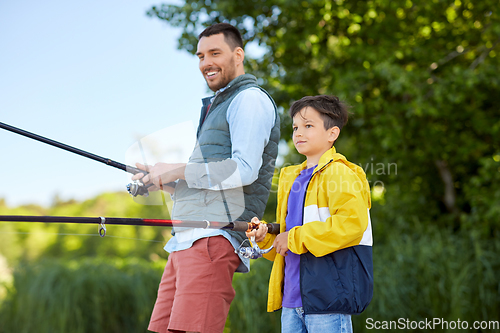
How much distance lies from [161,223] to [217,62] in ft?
2.46

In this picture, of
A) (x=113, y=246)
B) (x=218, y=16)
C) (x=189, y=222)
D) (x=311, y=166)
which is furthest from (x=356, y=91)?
(x=113, y=246)

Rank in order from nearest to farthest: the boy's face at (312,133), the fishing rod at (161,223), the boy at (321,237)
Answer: the fishing rod at (161,223) < the boy at (321,237) < the boy's face at (312,133)

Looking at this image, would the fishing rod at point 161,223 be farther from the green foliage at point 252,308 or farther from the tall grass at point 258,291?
the tall grass at point 258,291

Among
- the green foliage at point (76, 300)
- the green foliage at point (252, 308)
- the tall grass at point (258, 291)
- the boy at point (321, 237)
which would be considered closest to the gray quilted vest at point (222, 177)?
the boy at point (321, 237)

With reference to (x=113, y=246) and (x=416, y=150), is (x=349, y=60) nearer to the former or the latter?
(x=416, y=150)

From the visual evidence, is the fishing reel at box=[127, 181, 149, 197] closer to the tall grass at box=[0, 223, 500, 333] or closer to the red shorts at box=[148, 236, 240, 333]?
the red shorts at box=[148, 236, 240, 333]

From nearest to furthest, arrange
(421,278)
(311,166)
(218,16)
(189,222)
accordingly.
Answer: (189,222) → (311,166) → (421,278) → (218,16)

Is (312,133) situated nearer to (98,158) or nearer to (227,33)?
(227,33)

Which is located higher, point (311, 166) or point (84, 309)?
point (311, 166)

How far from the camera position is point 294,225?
1.85m

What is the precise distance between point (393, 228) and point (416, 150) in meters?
1.36

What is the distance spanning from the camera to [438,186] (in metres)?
7.56

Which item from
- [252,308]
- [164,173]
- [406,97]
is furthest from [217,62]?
[406,97]

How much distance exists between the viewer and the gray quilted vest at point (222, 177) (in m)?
1.77
